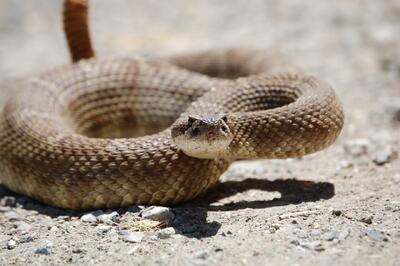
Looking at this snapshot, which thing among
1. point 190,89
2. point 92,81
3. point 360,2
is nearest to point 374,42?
point 360,2

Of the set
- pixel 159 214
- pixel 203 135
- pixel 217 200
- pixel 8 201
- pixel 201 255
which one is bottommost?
pixel 8 201

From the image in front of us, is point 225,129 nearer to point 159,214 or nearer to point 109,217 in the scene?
point 159,214

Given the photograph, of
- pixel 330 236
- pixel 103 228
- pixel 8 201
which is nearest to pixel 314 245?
pixel 330 236

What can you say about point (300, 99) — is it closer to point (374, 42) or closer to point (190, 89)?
point (190, 89)

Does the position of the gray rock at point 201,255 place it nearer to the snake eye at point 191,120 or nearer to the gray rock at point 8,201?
the snake eye at point 191,120

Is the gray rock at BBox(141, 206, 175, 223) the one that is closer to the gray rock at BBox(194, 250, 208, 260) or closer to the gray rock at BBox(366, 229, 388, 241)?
the gray rock at BBox(194, 250, 208, 260)

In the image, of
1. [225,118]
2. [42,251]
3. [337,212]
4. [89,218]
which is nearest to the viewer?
[42,251]

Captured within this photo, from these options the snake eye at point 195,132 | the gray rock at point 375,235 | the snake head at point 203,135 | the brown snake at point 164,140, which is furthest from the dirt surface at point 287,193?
the snake eye at point 195,132

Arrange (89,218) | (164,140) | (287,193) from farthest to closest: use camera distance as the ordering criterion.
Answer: (287,193) → (164,140) → (89,218)

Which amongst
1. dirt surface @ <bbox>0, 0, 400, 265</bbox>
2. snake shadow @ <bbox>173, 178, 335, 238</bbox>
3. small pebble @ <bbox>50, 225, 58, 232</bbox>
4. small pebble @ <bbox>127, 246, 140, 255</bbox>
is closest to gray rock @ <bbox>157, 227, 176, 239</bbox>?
dirt surface @ <bbox>0, 0, 400, 265</bbox>
